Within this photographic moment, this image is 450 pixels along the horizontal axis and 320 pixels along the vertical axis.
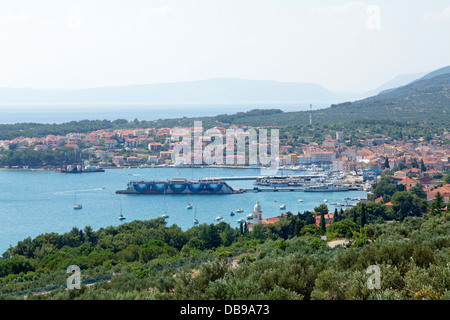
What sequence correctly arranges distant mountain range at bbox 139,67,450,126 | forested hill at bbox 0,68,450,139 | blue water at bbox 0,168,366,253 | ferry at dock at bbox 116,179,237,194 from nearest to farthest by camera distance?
blue water at bbox 0,168,366,253
ferry at dock at bbox 116,179,237,194
forested hill at bbox 0,68,450,139
distant mountain range at bbox 139,67,450,126

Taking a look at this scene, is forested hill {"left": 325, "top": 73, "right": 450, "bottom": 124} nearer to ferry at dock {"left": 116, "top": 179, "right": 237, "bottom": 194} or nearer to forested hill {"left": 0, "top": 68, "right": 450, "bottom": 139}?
forested hill {"left": 0, "top": 68, "right": 450, "bottom": 139}

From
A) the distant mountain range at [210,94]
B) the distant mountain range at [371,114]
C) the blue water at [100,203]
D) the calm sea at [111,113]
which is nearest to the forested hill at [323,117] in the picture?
the distant mountain range at [371,114]

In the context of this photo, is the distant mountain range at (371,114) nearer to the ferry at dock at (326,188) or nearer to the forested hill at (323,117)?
the forested hill at (323,117)

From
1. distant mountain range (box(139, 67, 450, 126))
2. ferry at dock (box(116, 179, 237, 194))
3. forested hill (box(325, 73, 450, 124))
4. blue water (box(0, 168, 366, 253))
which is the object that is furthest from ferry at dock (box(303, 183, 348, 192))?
forested hill (box(325, 73, 450, 124))

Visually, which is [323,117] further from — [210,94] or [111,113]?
[210,94]

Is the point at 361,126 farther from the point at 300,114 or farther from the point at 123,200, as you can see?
the point at 123,200
